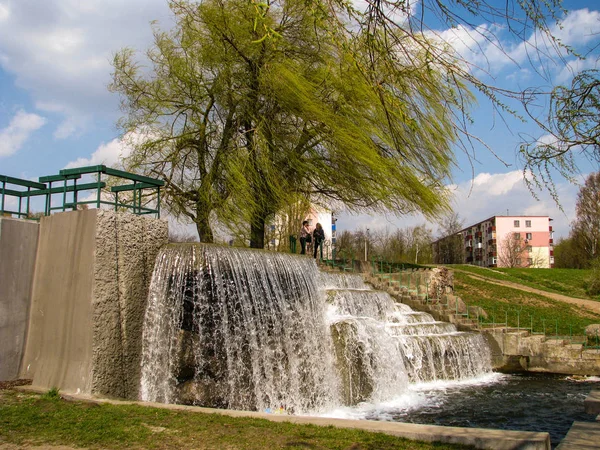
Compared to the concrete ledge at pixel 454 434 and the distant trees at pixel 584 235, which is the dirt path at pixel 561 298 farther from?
the distant trees at pixel 584 235

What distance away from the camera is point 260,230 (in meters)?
17.2

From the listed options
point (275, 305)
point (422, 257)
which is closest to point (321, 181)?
point (275, 305)

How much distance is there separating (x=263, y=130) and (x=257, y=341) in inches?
308

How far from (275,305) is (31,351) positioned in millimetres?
4311

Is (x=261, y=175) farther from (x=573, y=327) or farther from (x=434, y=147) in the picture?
(x=573, y=327)

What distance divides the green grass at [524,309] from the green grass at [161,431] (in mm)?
13337

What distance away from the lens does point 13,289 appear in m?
8.33

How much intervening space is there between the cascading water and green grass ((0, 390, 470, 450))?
2.42m

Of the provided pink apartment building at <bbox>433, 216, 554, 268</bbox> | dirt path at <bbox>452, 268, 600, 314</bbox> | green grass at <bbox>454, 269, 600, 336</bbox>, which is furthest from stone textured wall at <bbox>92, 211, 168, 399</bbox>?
pink apartment building at <bbox>433, 216, 554, 268</bbox>

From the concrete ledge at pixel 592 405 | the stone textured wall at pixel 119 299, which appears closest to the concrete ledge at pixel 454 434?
the concrete ledge at pixel 592 405

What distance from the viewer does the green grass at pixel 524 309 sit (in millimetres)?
18219

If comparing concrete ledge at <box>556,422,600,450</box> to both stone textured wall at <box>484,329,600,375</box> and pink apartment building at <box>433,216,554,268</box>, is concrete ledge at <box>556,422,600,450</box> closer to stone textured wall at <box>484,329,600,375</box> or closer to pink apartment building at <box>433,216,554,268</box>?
stone textured wall at <box>484,329,600,375</box>

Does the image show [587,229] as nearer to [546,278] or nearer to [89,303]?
[546,278]

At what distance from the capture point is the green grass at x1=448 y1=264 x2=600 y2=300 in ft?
91.5
